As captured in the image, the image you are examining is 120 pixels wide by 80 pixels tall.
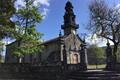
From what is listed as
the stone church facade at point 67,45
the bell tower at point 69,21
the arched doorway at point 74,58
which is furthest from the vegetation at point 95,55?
the bell tower at point 69,21

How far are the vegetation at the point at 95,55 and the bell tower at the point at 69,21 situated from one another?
26.7 m

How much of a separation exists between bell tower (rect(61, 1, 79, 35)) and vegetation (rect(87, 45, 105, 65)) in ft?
87.6

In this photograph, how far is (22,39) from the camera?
77.0 ft

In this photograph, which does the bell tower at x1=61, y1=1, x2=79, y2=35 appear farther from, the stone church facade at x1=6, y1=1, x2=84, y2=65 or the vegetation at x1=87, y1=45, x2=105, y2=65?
the vegetation at x1=87, y1=45, x2=105, y2=65

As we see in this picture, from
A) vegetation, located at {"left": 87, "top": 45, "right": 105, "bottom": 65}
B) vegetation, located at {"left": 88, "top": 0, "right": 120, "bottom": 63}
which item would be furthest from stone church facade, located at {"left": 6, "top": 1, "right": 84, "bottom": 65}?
vegetation, located at {"left": 87, "top": 45, "right": 105, "bottom": 65}

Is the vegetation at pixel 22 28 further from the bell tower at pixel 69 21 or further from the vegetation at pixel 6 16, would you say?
the bell tower at pixel 69 21

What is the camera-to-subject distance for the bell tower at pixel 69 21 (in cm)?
4630

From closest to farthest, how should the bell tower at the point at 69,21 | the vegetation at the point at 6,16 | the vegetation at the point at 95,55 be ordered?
the vegetation at the point at 6,16 → the bell tower at the point at 69,21 → the vegetation at the point at 95,55

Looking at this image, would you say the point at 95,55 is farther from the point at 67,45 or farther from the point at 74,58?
the point at 67,45

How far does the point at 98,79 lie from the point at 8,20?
12.9 metres

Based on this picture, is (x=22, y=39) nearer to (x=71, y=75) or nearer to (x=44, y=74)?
(x=44, y=74)

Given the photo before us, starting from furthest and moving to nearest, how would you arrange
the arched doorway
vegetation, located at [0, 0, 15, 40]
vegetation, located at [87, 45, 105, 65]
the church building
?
vegetation, located at [87, 45, 105, 65]
the arched doorway
the church building
vegetation, located at [0, 0, 15, 40]

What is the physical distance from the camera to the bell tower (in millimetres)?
46300

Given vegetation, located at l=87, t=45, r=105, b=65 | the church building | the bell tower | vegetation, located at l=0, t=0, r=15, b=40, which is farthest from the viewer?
vegetation, located at l=87, t=45, r=105, b=65
